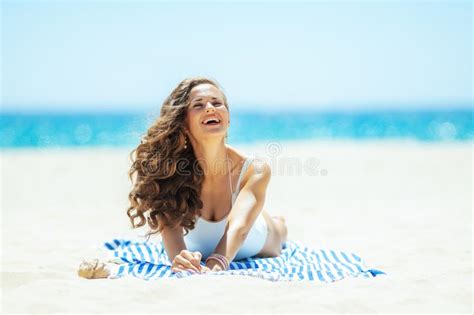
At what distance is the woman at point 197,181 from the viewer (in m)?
4.47

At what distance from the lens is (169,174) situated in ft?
15.1

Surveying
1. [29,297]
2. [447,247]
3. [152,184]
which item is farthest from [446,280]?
[29,297]

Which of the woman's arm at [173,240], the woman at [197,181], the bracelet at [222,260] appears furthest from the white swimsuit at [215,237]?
the bracelet at [222,260]

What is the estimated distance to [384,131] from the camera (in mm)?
37844

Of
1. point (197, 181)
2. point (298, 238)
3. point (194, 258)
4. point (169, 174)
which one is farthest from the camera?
point (298, 238)

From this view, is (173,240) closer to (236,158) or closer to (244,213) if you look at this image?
(244,213)

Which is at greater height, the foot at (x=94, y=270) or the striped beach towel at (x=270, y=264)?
the foot at (x=94, y=270)

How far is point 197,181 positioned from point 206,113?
638 mm

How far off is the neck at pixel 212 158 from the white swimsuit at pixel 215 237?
0.19 meters

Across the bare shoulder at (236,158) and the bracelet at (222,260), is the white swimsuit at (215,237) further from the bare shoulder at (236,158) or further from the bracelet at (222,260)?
the bracelet at (222,260)

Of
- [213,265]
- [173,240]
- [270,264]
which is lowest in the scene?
[270,264]

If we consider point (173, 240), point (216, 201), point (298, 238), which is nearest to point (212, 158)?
point (216, 201)

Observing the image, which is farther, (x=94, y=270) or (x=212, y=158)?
(x=212, y=158)

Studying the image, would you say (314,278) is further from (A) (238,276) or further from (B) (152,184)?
(B) (152,184)
